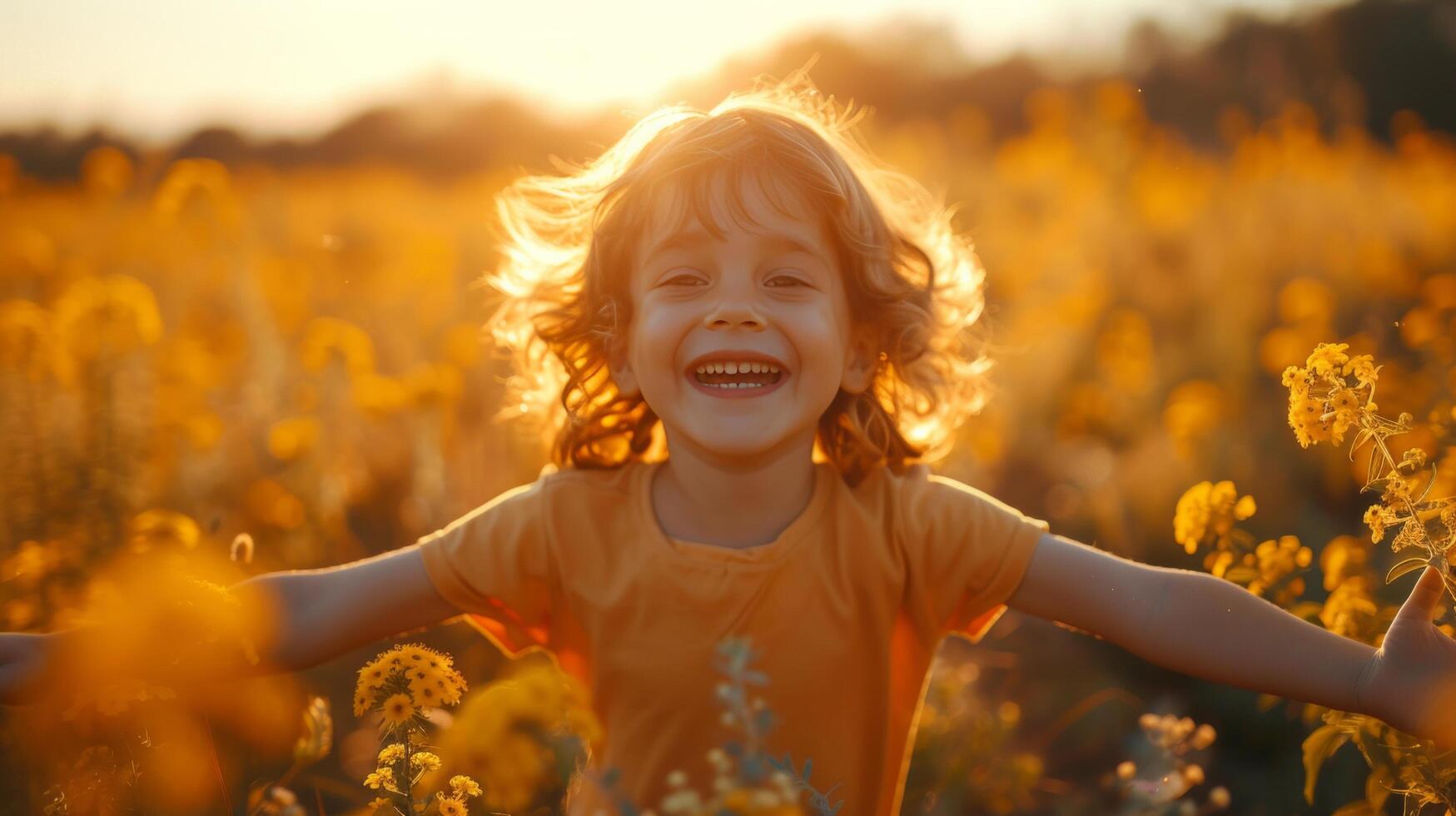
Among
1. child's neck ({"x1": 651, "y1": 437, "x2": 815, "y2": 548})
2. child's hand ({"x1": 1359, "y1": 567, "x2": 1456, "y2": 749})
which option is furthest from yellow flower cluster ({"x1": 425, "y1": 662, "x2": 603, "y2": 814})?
child's hand ({"x1": 1359, "y1": 567, "x2": 1456, "y2": 749})

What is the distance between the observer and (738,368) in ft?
7.61

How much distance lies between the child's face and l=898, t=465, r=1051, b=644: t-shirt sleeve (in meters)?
0.29

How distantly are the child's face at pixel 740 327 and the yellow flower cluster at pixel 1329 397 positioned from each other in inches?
31.4

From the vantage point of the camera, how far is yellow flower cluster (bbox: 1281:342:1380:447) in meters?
1.85

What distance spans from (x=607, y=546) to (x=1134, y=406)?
11.6 ft

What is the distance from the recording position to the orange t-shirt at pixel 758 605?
229cm

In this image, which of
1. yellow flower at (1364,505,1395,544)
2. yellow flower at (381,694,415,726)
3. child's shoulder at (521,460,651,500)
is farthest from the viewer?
child's shoulder at (521,460,651,500)

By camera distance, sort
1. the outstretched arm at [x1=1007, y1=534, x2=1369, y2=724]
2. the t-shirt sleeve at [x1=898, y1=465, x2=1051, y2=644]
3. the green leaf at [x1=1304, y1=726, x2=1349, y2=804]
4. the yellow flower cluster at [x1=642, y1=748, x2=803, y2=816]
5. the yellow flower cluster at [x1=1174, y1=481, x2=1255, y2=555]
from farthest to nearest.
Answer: the t-shirt sleeve at [x1=898, y1=465, x2=1051, y2=644] → the yellow flower cluster at [x1=1174, y1=481, x2=1255, y2=555] → the outstretched arm at [x1=1007, y1=534, x2=1369, y2=724] → the green leaf at [x1=1304, y1=726, x2=1349, y2=804] → the yellow flower cluster at [x1=642, y1=748, x2=803, y2=816]

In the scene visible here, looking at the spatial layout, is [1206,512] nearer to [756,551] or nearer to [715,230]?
[756,551]

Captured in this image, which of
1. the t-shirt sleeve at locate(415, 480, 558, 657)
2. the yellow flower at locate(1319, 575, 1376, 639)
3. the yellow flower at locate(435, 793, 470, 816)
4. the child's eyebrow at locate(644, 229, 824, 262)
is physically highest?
the child's eyebrow at locate(644, 229, 824, 262)

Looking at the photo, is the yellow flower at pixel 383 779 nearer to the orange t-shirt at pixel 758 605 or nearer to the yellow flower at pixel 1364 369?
the orange t-shirt at pixel 758 605

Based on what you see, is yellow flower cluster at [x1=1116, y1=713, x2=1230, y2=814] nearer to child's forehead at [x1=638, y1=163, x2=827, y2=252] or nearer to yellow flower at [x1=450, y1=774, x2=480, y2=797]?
yellow flower at [x1=450, y1=774, x2=480, y2=797]

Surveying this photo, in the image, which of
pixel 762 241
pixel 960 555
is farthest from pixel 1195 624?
pixel 762 241

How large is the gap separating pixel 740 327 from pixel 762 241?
17 cm
